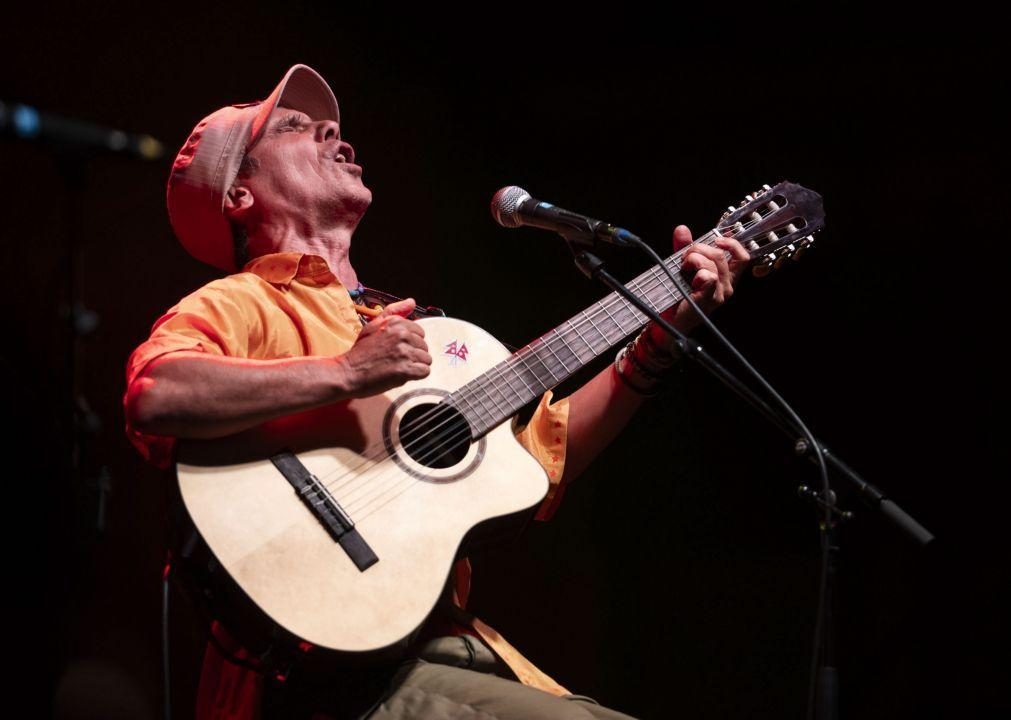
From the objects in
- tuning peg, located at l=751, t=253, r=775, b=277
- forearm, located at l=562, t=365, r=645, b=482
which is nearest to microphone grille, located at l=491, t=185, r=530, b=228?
forearm, located at l=562, t=365, r=645, b=482

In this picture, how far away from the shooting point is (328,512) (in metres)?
1.84

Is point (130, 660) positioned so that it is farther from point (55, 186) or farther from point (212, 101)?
point (212, 101)

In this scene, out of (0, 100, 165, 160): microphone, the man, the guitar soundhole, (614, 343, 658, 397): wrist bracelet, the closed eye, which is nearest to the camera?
(0, 100, 165, 160): microphone

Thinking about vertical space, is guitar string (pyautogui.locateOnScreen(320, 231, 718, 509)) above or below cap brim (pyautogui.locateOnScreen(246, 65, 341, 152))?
below

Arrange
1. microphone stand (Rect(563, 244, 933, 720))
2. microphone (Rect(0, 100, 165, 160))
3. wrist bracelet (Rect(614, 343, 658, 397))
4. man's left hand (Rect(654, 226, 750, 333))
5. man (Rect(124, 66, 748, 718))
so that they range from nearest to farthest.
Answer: microphone (Rect(0, 100, 165, 160)) < microphone stand (Rect(563, 244, 933, 720)) < man (Rect(124, 66, 748, 718)) < man's left hand (Rect(654, 226, 750, 333)) < wrist bracelet (Rect(614, 343, 658, 397))

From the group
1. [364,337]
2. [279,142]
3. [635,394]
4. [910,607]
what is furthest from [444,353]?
[910,607]

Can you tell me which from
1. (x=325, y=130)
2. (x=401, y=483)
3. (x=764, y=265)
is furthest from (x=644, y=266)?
(x=401, y=483)

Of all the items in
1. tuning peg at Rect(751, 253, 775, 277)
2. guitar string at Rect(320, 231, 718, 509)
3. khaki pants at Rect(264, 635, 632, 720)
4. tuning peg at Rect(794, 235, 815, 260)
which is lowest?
khaki pants at Rect(264, 635, 632, 720)

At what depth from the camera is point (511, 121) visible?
12.1 feet

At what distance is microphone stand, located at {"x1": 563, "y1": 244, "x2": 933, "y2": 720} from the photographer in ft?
5.27

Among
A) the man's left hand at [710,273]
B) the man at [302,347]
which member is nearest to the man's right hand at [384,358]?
the man at [302,347]

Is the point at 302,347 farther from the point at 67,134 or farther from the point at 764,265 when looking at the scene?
the point at 764,265

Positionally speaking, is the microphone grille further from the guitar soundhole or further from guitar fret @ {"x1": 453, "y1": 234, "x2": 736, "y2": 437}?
the guitar soundhole

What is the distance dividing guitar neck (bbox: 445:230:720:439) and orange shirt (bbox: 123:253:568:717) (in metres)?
0.23
